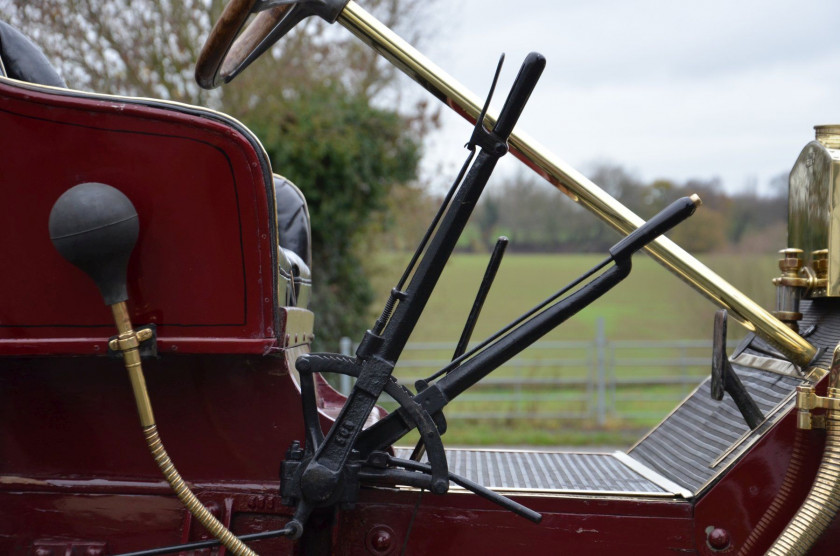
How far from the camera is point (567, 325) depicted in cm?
1263

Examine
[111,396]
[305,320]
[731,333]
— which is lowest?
[731,333]

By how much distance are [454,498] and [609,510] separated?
0.36m

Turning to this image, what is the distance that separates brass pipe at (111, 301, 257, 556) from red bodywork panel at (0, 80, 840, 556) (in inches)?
3.3

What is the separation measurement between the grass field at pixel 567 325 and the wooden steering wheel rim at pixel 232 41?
5.94 m

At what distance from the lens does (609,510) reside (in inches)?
72.1

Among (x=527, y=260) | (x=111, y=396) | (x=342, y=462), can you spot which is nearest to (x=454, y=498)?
(x=342, y=462)

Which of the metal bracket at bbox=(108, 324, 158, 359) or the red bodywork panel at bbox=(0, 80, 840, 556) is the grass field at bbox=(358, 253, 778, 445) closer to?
the red bodywork panel at bbox=(0, 80, 840, 556)

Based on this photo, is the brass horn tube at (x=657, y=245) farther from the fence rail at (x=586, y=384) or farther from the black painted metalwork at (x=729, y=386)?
the fence rail at (x=586, y=384)

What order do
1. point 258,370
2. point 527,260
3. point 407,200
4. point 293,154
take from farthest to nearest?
point 527,260, point 407,200, point 293,154, point 258,370

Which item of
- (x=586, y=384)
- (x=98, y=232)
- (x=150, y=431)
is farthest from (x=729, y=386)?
(x=586, y=384)

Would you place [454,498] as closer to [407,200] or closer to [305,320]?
[305,320]

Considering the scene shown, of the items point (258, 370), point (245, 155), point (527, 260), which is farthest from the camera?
point (527, 260)

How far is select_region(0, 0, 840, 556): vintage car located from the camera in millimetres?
1626

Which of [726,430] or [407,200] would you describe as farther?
[407,200]
